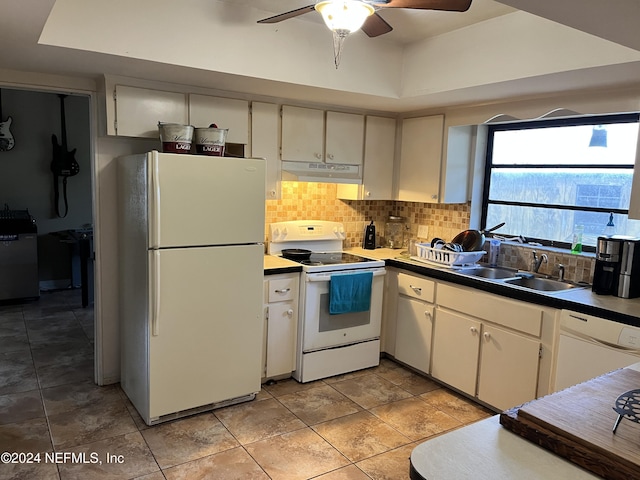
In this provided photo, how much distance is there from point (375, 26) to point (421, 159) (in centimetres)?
176

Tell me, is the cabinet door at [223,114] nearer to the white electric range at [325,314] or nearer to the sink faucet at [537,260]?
the white electric range at [325,314]

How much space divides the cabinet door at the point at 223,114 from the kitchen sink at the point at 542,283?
207 centimetres

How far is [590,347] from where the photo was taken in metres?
2.49

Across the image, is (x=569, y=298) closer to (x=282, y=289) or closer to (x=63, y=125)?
(x=282, y=289)

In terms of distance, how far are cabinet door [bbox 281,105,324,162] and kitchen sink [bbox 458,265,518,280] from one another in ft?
4.58

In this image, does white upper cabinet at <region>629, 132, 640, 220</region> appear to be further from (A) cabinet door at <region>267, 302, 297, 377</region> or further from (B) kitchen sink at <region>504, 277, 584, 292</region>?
(A) cabinet door at <region>267, 302, 297, 377</region>

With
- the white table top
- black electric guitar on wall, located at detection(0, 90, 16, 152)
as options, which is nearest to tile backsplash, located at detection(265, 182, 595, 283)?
the white table top

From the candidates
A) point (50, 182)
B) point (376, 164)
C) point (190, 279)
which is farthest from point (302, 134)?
point (50, 182)

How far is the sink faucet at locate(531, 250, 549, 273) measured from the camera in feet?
10.9

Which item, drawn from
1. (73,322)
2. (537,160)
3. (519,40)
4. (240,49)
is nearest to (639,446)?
(519,40)

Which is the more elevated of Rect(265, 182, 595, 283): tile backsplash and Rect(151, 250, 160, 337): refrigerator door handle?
Rect(265, 182, 595, 283): tile backsplash

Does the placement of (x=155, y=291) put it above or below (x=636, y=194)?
below

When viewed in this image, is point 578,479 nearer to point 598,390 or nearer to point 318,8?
point 598,390

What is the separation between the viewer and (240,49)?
110 inches
